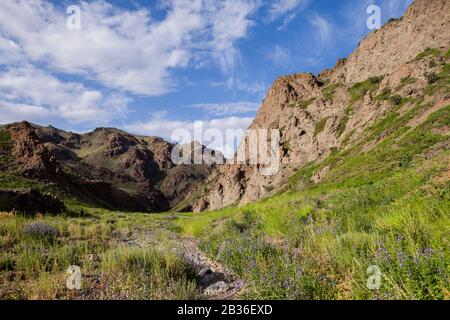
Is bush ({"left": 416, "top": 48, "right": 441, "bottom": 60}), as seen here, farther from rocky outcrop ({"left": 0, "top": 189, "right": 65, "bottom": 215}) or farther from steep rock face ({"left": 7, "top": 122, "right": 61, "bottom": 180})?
steep rock face ({"left": 7, "top": 122, "right": 61, "bottom": 180})

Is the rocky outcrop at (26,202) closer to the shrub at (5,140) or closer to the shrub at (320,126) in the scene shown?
the shrub at (5,140)

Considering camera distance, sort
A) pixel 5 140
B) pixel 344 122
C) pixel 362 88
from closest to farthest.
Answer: pixel 5 140, pixel 344 122, pixel 362 88

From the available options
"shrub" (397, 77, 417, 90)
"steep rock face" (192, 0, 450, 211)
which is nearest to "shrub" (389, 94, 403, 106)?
"steep rock face" (192, 0, 450, 211)

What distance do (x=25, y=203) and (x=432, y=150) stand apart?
118 feet

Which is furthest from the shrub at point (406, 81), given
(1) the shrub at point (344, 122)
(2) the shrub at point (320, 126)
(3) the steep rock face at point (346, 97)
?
(2) the shrub at point (320, 126)

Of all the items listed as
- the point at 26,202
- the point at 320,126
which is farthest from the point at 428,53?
the point at 26,202

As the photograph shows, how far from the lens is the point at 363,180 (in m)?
29.0

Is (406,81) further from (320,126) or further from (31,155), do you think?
(31,155)

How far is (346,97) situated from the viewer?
8800 centimetres

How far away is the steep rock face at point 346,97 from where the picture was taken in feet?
205

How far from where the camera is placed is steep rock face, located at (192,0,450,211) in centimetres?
6234
